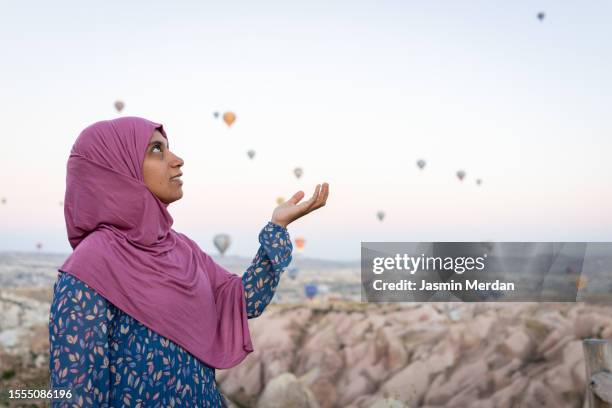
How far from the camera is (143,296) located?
2.26 meters

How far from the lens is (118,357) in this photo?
221 cm

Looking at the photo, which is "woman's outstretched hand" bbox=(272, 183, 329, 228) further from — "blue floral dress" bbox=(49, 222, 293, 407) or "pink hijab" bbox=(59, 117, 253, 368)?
"pink hijab" bbox=(59, 117, 253, 368)

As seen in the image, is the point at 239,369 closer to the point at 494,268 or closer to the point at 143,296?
the point at 494,268

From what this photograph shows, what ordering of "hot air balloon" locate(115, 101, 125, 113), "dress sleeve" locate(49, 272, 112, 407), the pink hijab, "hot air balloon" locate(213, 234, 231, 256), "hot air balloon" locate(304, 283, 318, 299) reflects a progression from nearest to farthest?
"dress sleeve" locate(49, 272, 112, 407), the pink hijab, "hot air balloon" locate(304, 283, 318, 299), "hot air balloon" locate(115, 101, 125, 113), "hot air balloon" locate(213, 234, 231, 256)

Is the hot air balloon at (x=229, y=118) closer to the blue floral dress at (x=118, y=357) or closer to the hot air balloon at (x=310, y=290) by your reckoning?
the hot air balloon at (x=310, y=290)

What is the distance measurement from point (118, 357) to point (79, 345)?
189 millimetres

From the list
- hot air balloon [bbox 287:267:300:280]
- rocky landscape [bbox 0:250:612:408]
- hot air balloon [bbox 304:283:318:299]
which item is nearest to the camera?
rocky landscape [bbox 0:250:612:408]

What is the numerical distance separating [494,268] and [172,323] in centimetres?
632

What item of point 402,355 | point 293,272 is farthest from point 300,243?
point 402,355

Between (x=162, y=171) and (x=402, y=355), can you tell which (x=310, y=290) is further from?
(x=162, y=171)

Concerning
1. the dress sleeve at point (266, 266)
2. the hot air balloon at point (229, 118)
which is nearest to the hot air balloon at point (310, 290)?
the hot air balloon at point (229, 118)

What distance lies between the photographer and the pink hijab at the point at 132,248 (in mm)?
2229

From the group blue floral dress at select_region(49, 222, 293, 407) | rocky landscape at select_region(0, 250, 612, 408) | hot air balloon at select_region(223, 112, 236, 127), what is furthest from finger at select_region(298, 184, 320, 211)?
hot air balloon at select_region(223, 112, 236, 127)

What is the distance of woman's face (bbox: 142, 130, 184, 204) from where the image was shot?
2.44m
